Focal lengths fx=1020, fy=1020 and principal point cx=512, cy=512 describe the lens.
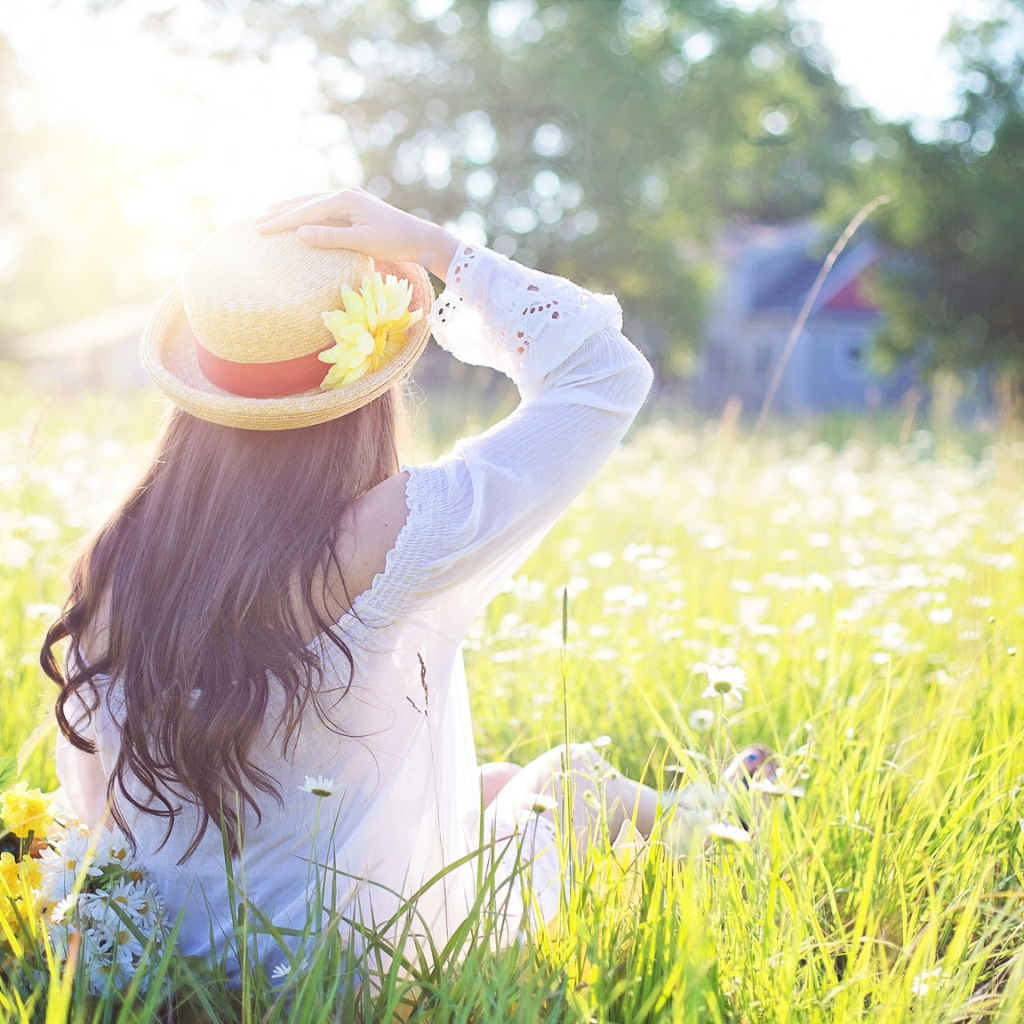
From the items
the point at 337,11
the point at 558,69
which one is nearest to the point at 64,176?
the point at 337,11

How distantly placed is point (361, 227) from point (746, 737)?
1621 mm

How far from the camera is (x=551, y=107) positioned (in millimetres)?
20531

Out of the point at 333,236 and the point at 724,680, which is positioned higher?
the point at 333,236

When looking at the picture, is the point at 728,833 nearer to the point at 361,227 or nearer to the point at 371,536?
the point at 371,536

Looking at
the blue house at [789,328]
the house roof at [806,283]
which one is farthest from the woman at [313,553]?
the house roof at [806,283]

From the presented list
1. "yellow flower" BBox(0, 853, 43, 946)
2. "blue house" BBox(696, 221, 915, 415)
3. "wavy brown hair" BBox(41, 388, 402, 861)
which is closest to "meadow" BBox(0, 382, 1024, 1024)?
"yellow flower" BBox(0, 853, 43, 946)

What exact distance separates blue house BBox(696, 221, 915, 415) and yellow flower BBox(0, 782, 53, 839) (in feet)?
70.0

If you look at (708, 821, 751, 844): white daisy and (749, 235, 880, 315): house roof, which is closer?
(708, 821, 751, 844): white daisy

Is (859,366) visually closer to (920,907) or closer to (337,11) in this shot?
(337,11)

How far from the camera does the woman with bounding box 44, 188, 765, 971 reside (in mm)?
1499

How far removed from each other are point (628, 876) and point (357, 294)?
0.96m

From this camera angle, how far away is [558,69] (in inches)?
787

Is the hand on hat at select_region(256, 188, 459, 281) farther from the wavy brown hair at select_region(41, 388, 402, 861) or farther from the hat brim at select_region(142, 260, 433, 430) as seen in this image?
the wavy brown hair at select_region(41, 388, 402, 861)

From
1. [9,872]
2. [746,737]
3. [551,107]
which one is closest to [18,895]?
[9,872]
